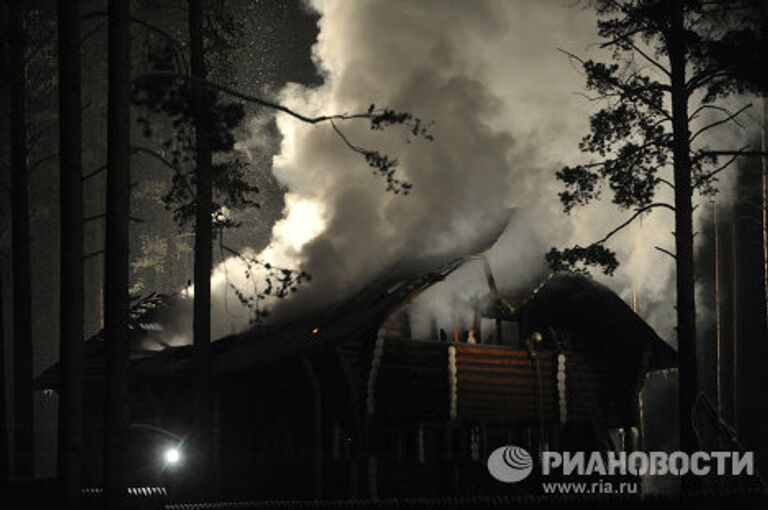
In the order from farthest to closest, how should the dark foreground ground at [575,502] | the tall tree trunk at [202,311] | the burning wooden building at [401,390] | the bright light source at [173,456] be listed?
the burning wooden building at [401,390], the bright light source at [173,456], the tall tree trunk at [202,311], the dark foreground ground at [575,502]

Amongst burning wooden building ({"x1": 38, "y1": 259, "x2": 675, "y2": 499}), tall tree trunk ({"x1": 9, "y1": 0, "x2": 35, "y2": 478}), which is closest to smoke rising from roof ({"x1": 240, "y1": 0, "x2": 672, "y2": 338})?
burning wooden building ({"x1": 38, "y1": 259, "x2": 675, "y2": 499})

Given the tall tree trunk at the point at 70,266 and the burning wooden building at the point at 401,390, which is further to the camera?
the burning wooden building at the point at 401,390

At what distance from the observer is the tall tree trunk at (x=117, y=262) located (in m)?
13.6

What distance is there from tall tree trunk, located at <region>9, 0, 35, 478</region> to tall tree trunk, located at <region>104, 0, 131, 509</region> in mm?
9454

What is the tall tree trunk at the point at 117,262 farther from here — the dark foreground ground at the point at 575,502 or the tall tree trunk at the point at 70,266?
the dark foreground ground at the point at 575,502

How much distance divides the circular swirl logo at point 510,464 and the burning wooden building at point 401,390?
0.21 m

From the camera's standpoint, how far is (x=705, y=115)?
28.5 meters

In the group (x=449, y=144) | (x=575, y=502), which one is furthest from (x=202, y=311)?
(x=575, y=502)

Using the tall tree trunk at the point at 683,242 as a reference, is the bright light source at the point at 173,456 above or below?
below

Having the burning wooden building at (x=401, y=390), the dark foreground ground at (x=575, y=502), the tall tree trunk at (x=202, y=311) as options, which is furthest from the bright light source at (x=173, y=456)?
the dark foreground ground at (x=575, y=502)

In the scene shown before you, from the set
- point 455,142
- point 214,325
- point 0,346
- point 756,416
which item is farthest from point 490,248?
point 756,416

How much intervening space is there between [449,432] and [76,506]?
10.1 m

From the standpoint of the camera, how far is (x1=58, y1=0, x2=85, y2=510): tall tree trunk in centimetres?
1349

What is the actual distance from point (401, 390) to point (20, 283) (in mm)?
9220
